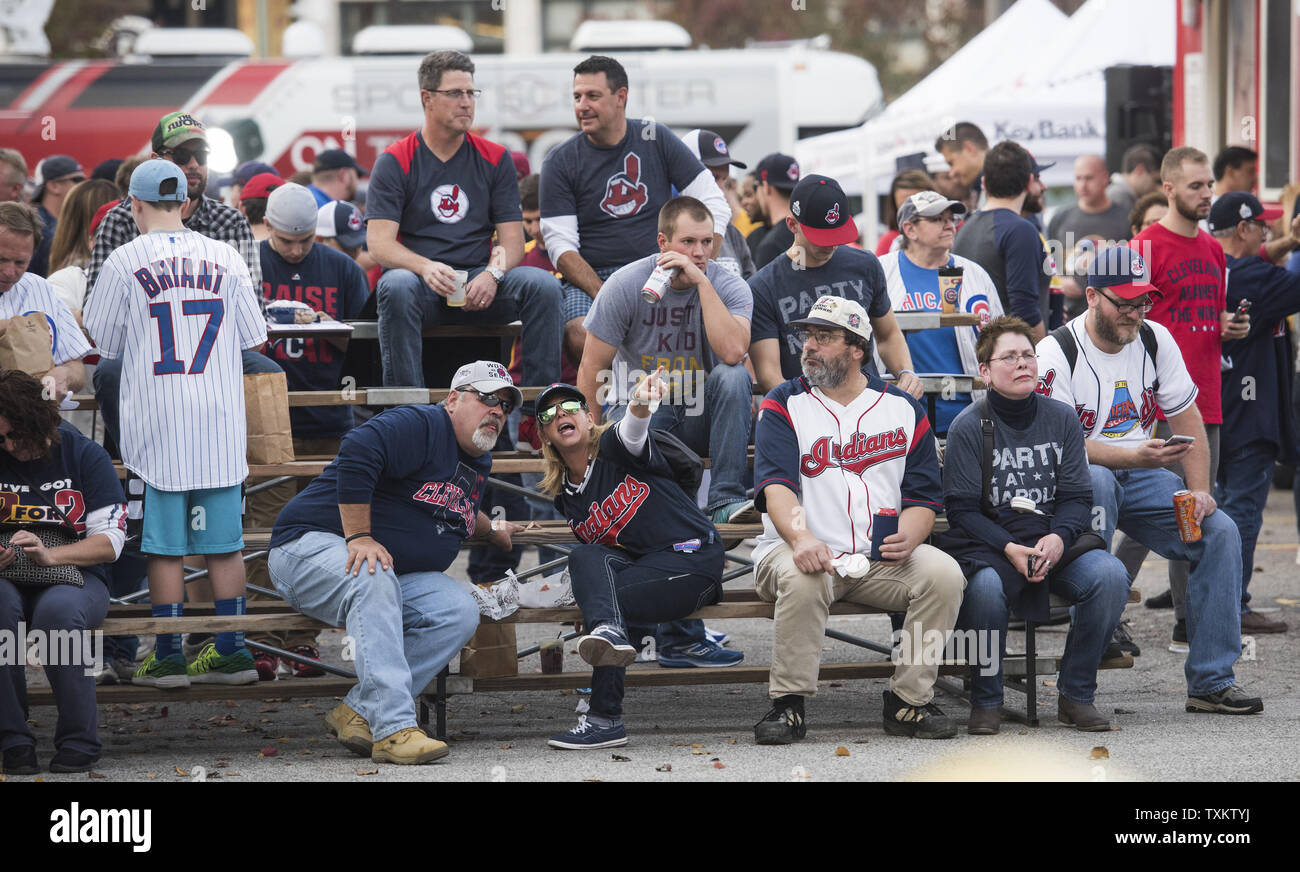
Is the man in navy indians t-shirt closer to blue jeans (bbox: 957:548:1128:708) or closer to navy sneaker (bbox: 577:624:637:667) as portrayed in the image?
navy sneaker (bbox: 577:624:637:667)

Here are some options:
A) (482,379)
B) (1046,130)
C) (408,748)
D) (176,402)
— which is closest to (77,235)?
(176,402)

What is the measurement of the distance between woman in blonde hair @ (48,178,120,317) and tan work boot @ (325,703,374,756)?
3.02 meters

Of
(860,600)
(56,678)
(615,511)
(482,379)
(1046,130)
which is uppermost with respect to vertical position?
(1046,130)

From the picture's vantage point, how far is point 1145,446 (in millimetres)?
7078

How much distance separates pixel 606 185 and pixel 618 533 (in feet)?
7.51

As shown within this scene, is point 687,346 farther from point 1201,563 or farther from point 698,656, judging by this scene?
point 1201,563

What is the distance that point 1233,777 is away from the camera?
589cm

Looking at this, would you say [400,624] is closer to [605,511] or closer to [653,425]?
[605,511]

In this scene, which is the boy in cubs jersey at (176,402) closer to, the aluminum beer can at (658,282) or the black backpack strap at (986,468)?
the aluminum beer can at (658,282)

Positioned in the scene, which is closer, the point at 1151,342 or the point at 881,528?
Result: the point at 881,528

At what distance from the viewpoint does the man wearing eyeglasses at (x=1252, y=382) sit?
28.3 ft

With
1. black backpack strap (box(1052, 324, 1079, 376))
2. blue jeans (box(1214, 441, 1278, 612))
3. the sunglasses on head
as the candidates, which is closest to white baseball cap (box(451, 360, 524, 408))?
the sunglasses on head
